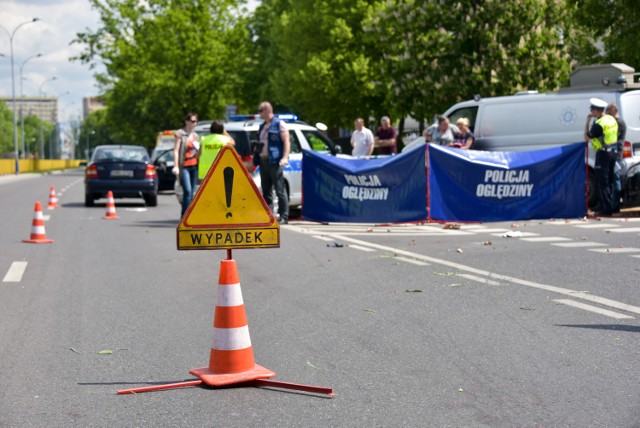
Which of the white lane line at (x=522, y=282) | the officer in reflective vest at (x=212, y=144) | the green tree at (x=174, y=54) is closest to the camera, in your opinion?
the white lane line at (x=522, y=282)

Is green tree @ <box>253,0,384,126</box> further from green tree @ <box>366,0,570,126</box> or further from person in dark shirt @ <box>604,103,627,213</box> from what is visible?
person in dark shirt @ <box>604,103,627,213</box>

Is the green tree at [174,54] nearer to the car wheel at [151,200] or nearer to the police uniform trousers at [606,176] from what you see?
the car wheel at [151,200]

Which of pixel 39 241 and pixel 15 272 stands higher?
pixel 15 272

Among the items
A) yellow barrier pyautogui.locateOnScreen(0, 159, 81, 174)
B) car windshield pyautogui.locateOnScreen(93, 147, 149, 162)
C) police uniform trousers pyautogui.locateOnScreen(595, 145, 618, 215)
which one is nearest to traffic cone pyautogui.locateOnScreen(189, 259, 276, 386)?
police uniform trousers pyautogui.locateOnScreen(595, 145, 618, 215)

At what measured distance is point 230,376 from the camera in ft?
20.1

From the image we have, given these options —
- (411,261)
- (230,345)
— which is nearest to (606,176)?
(411,261)

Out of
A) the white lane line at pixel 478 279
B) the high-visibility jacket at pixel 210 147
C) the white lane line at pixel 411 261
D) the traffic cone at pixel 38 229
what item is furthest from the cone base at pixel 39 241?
the white lane line at pixel 478 279

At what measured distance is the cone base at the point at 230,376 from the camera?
6020 millimetres

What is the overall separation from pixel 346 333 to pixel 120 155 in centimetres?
2088

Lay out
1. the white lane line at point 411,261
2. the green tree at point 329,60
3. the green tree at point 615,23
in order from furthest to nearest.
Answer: the green tree at point 329,60 → the green tree at point 615,23 → the white lane line at point 411,261

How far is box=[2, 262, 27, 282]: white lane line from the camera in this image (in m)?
11.3

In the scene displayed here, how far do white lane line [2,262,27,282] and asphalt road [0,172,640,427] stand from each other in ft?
0.39

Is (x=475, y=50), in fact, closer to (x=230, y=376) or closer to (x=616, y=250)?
(x=616, y=250)

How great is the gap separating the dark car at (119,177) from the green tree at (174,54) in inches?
1445
